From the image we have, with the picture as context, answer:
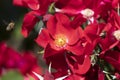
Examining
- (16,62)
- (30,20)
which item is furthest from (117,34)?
(16,62)

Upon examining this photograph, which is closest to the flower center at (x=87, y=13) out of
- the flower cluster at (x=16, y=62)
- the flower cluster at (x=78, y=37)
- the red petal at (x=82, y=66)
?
the flower cluster at (x=78, y=37)

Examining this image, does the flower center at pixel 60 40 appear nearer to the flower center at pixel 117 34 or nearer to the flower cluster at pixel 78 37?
the flower cluster at pixel 78 37

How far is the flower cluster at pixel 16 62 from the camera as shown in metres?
2.02

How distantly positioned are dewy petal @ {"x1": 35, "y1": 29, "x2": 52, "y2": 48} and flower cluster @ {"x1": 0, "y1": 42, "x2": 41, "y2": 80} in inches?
31.2

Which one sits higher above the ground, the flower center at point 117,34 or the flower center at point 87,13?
the flower center at point 87,13

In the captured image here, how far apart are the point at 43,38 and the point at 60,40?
0.29ft

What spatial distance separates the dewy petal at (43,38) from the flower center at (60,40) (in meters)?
0.03

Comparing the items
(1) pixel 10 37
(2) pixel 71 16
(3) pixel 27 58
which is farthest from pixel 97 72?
(1) pixel 10 37

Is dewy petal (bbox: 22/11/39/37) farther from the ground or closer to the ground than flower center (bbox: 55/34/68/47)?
farther from the ground

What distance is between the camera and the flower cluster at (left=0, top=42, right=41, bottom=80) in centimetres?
202

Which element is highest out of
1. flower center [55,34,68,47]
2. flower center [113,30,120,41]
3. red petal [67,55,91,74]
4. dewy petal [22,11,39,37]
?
dewy petal [22,11,39,37]

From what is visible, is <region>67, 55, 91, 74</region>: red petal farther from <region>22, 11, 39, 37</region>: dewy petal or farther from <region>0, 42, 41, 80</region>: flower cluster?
<region>0, 42, 41, 80</region>: flower cluster

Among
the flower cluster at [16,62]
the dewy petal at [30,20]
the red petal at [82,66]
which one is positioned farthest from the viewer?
the flower cluster at [16,62]

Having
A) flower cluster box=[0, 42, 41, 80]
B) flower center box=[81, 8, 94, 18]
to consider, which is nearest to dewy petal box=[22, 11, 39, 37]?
flower center box=[81, 8, 94, 18]
